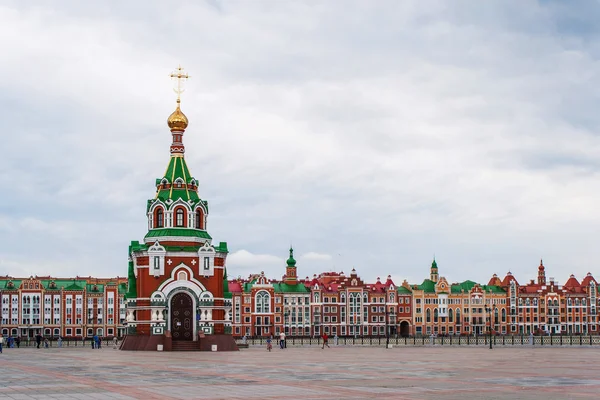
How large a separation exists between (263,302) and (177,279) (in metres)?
58.6

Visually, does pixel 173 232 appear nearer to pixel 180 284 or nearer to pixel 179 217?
pixel 179 217

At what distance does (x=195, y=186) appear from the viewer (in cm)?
7162

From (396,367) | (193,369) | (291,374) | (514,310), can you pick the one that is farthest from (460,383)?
(514,310)

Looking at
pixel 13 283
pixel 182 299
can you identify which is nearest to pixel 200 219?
pixel 182 299

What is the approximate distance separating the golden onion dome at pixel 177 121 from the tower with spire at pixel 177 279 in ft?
9.20

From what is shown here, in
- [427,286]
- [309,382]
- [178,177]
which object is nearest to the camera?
[309,382]

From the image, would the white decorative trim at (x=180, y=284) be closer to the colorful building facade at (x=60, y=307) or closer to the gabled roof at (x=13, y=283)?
the colorful building facade at (x=60, y=307)

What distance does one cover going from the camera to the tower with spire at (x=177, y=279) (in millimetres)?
67125

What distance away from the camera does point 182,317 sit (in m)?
68.3

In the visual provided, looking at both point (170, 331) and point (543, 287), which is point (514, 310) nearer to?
point (543, 287)

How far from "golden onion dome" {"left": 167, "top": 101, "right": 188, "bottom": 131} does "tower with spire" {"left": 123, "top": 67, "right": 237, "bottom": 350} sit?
2805mm

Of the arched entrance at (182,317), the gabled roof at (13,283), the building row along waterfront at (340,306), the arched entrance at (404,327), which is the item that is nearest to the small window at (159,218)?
the arched entrance at (182,317)

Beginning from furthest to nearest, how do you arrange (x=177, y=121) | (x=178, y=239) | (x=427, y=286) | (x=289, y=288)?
(x=427, y=286)
(x=289, y=288)
(x=177, y=121)
(x=178, y=239)

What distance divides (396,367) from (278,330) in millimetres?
92927
